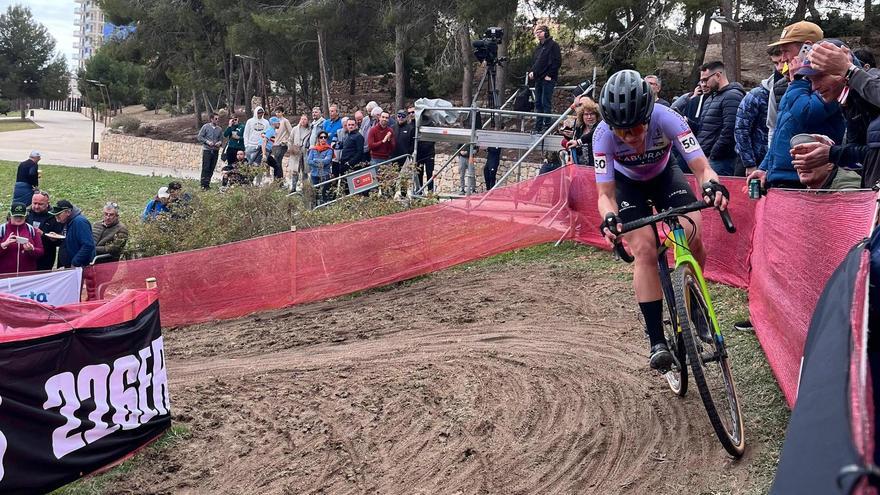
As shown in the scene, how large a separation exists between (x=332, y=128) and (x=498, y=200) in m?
6.25

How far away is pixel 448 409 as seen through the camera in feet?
20.7

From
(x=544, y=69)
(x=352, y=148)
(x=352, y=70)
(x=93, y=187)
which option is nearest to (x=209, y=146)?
(x=352, y=148)

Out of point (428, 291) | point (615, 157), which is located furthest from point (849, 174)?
point (428, 291)

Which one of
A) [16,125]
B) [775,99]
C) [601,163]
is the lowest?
[16,125]

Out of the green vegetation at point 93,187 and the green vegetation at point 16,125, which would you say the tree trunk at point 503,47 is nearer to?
the green vegetation at point 93,187

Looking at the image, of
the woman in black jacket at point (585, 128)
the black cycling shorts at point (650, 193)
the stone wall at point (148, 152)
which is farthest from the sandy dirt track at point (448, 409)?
the stone wall at point (148, 152)

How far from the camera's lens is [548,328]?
8.31 metres

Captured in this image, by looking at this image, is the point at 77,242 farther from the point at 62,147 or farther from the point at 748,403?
the point at 62,147

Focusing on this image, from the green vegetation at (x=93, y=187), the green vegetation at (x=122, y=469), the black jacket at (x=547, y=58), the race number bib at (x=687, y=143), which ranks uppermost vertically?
the black jacket at (x=547, y=58)

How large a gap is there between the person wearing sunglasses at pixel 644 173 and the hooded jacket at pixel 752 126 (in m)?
2.50

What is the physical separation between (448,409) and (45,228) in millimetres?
8321

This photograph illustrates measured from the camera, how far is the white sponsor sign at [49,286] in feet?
31.9

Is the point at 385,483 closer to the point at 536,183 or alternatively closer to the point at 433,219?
the point at 433,219

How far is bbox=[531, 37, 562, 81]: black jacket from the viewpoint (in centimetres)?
1373
